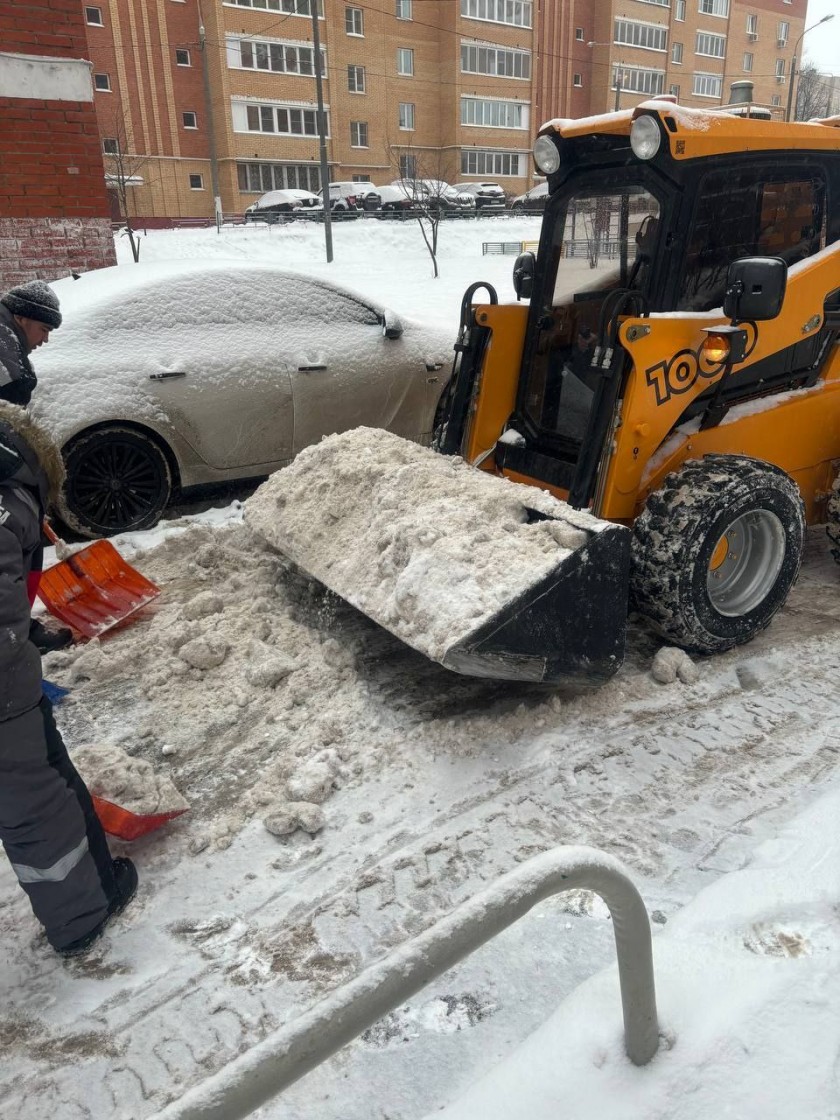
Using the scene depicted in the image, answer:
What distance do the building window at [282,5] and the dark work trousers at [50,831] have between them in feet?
146

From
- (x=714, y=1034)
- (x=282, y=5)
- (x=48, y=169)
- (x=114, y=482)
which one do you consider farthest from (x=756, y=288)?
(x=282, y=5)

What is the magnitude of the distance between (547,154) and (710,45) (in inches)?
2570

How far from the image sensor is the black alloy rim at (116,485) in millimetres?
5441

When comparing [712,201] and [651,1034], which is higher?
[712,201]

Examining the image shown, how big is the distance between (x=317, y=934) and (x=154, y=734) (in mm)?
1386

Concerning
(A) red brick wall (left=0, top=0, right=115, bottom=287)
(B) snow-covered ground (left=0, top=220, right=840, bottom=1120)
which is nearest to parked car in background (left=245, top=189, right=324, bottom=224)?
(A) red brick wall (left=0, top=0, right=115, bottom=287)

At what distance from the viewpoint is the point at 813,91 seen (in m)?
63.7

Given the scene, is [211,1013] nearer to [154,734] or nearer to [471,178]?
[154,734]

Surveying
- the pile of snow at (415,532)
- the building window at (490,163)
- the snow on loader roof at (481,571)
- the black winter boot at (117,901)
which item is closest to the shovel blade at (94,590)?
the pile of snow at (415,532)

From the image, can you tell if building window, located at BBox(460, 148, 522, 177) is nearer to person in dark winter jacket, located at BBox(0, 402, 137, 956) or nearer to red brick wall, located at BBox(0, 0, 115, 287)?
red brick wall, located at BBox(0, 0, 115, 287)

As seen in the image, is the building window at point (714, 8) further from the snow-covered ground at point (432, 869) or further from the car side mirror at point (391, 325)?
the snow-covered ground at point (432, 869)

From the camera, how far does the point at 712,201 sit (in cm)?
371

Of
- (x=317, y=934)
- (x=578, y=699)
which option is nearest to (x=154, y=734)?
(x=317, y=934)

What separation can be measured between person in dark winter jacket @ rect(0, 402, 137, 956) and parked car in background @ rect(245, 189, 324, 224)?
31520mm
